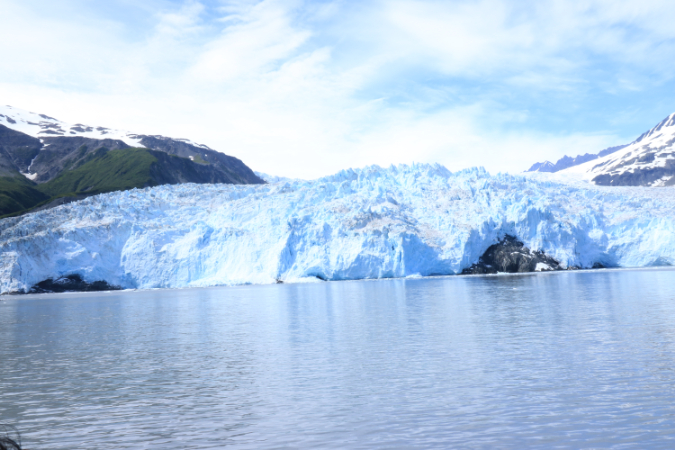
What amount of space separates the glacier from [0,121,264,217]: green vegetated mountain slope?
43.1m

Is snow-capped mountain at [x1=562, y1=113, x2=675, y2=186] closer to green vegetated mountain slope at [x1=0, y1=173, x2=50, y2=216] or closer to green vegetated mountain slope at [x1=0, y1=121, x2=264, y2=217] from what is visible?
green vegetated mountain slope at [x1=0, y1=121, x2=264, y2=217]

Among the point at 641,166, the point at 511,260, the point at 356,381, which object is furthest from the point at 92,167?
the point at 641,166

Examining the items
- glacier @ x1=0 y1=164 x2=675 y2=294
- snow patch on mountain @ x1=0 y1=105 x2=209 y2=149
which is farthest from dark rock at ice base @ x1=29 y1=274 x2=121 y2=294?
snow patch on mountain @ x1=0 y1=105 x2=209 y2=149

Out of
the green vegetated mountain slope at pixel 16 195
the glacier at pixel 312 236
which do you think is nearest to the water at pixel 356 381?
the glacier at pixel 312 236

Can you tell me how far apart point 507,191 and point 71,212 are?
3675 cm

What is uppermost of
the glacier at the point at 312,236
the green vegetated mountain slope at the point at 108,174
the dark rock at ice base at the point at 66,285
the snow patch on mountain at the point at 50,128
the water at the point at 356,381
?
the snow patch on mountain at the point at 50,128

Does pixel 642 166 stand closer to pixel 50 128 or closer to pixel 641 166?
pixel 641 166

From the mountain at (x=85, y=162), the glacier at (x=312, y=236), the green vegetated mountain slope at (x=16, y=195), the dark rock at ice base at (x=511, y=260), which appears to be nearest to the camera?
the glacier at (x=312, y=236)

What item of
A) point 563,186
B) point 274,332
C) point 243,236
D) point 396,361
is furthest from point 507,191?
point 396,361

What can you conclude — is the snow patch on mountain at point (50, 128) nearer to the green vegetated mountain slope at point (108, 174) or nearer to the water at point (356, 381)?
the green vegetated mountain slope at point (108, 174)

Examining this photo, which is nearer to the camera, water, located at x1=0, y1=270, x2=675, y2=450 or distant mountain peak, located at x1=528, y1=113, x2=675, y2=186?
water, located at x1=0, y1=270, x2=675, y2=450

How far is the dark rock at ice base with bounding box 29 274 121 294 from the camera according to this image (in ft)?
139

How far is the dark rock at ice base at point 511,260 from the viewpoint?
44.3 metres

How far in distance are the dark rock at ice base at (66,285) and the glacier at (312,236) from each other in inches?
19.5
